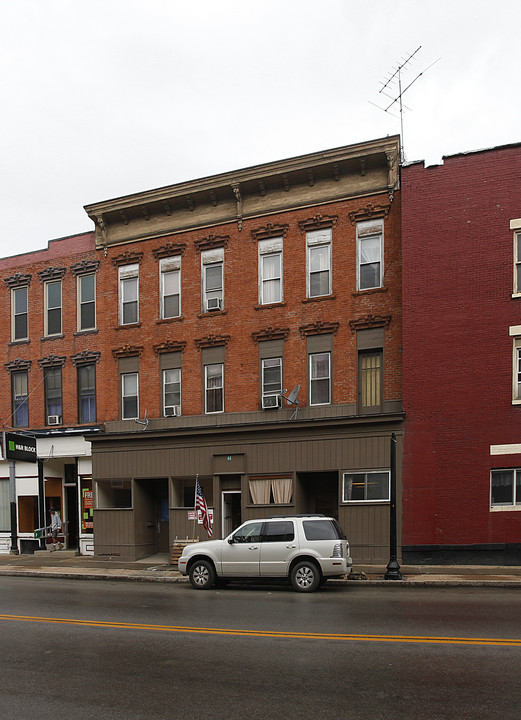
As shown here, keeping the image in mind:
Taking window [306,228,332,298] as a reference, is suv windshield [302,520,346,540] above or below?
below

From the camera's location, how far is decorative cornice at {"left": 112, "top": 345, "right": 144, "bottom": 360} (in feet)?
81.8

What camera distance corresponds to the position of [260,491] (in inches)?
870

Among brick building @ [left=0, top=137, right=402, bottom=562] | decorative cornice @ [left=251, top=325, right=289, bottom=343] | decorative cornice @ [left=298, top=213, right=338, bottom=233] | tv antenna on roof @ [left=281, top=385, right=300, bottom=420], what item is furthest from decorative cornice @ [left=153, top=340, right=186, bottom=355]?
decorative cornice @ [left=298, top=213, right=338, bottom=233]

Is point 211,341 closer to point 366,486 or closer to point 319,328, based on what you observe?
point 319,328

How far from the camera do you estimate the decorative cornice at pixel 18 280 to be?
27.8 metres

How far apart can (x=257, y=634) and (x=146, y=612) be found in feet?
10.9

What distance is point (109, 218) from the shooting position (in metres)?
25.8

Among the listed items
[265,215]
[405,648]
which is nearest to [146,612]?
[405,648]

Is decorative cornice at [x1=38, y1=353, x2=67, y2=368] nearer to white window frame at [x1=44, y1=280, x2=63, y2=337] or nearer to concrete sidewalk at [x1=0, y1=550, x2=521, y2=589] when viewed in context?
white window frame at [x1=44, y1=280, x2=63, y2=337]

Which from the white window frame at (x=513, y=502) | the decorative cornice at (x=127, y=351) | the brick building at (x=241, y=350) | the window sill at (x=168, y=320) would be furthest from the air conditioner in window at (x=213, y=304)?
the white window frame at (x=513, y=502)

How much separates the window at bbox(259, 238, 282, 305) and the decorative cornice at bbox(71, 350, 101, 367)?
7.16 meters

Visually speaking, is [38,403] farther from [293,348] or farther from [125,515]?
[293,348]

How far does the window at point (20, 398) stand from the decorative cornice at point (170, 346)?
683cm

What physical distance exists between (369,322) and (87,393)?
38.0 ft
